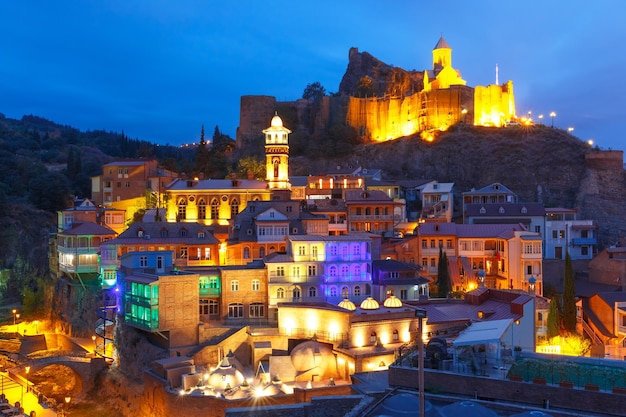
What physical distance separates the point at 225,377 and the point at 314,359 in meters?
5.35

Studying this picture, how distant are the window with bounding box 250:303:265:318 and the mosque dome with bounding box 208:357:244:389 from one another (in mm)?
7664

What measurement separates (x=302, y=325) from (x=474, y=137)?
165 ft

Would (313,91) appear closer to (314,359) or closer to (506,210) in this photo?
(506,210)

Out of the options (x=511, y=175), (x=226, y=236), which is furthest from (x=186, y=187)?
(x=511, y=175)

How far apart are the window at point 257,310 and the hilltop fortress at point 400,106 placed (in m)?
48.0

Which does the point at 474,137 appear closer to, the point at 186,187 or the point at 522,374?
the point at 186,187

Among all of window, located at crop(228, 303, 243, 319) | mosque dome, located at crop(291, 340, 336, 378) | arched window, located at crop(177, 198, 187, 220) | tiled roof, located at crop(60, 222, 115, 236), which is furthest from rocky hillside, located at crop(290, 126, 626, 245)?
window, located at crop(228, 303, 243, 319)

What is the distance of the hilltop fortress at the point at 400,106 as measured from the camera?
8446 centimetres

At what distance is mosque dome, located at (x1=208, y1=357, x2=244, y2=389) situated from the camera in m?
33.9

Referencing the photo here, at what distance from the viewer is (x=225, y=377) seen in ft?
112

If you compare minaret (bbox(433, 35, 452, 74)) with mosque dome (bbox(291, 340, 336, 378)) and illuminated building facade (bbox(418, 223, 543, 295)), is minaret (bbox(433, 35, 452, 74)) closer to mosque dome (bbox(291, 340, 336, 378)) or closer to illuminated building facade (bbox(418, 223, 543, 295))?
illuminated building facade (bbox(418, 223, 543, 295))

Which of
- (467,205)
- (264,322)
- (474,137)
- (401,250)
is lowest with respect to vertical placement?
(264,322)

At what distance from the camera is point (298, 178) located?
232 feet

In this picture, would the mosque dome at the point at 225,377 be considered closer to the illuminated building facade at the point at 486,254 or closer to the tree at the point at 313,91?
the illuminated building facade at the point at 486,254
